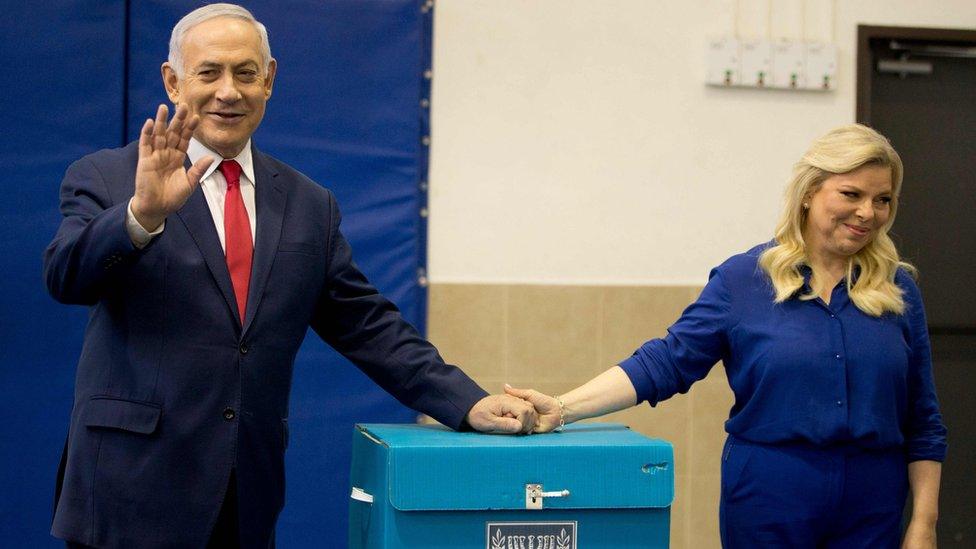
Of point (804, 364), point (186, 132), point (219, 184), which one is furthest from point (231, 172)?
point (804, 364)

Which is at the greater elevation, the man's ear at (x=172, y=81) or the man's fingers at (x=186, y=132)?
the man's ear at (x=172, y=81)

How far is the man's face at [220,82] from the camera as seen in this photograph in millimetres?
2113

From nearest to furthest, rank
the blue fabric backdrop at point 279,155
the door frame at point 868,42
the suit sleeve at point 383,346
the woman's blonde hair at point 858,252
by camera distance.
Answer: the suit sleeve at point 383,346 < the woman's blonde hair at point 858,252 < the blue fabric backdrop at point 279,155 < the door frame at point 868,42

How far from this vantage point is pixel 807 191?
2.54 metres

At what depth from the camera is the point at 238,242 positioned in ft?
6.77

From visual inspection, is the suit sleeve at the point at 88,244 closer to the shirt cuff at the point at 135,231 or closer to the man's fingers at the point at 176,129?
the shirt cuff at the point at 135,231

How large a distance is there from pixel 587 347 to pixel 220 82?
233 centimetres

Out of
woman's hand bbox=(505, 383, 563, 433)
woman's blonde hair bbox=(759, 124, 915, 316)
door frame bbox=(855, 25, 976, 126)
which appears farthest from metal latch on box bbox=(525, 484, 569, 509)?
door frame bbox=(855, 25, 976, 126)

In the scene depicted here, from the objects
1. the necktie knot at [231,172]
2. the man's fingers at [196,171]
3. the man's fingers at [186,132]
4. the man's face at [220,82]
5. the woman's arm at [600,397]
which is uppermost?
the man's face at [220,82]

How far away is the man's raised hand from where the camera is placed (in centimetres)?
182

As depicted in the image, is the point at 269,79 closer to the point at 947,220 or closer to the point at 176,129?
the point at 176,129

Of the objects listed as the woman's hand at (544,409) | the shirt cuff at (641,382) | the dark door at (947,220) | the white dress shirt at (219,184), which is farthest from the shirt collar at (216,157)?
the dark door at (947,220)

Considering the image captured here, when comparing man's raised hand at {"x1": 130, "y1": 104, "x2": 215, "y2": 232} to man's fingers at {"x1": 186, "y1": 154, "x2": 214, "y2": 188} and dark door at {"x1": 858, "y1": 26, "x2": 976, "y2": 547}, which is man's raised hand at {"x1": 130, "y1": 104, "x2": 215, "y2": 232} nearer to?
man's fingers at {"x1": 186, "y1": 154, "x2": 214, "y2": 188}

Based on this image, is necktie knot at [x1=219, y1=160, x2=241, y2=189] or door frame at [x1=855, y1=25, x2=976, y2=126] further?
door frame at [x1=855, y1=25, x2=976, y2=126]
